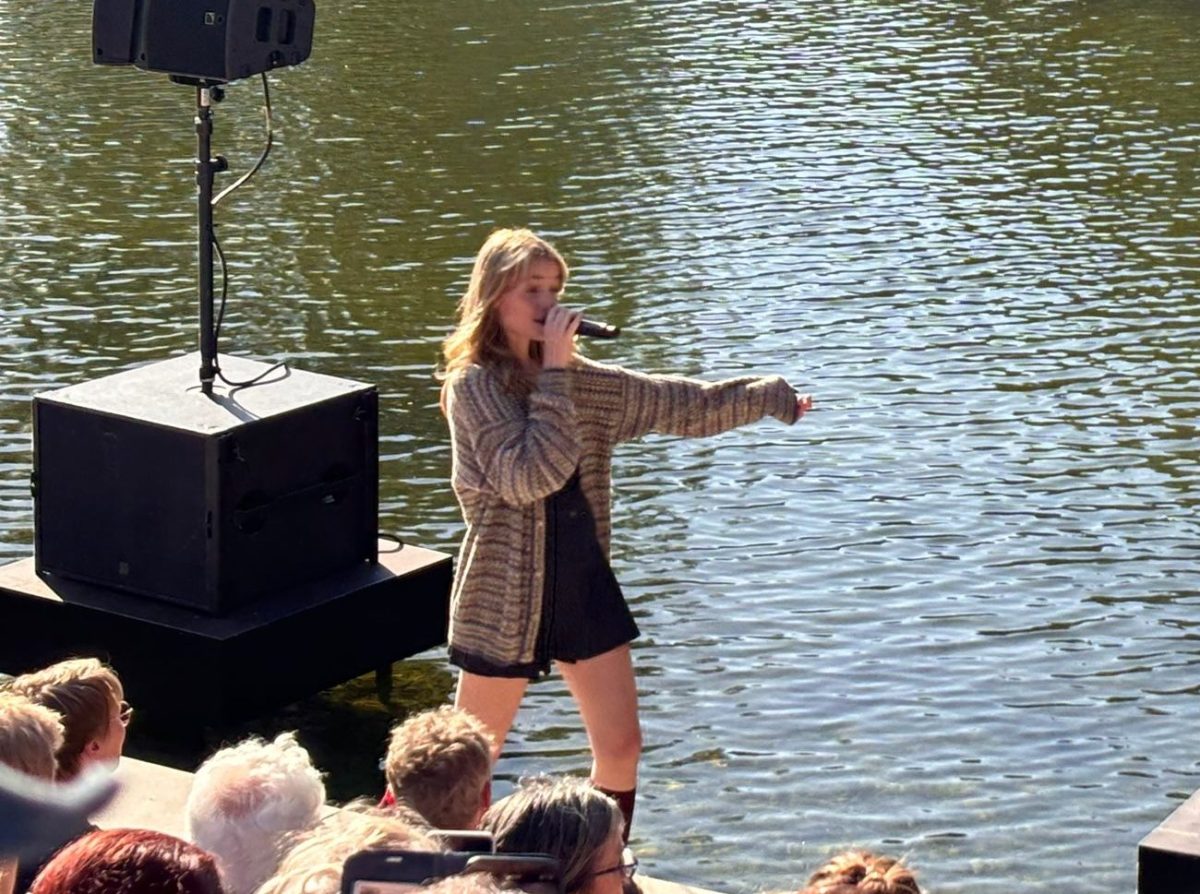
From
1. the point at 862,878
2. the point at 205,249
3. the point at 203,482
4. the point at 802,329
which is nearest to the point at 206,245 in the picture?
the point at 205,249

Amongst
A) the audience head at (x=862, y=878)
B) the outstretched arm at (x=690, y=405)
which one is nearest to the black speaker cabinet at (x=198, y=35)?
the outstretched arm at (x=690, y=405)

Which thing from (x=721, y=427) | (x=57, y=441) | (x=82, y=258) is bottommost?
(x=82, y=258)

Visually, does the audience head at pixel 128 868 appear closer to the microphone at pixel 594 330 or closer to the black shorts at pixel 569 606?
the black shorts at pixel 569 606

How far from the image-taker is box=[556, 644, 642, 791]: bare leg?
18.1 ft

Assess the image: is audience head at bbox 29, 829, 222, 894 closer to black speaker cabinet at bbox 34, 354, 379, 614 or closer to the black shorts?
the black shorts

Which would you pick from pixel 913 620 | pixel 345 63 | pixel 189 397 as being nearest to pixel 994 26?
pixel 345 63

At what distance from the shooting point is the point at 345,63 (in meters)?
20.7

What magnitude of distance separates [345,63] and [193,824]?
17.5m

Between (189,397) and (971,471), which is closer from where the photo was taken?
(189,397)

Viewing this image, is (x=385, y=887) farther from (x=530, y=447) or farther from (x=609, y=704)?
(x=609, y=704)

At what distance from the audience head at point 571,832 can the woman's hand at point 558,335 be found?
1841 millimetres

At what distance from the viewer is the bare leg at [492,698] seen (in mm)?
5512

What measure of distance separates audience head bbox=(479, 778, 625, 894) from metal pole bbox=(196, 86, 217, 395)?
11.1 ft

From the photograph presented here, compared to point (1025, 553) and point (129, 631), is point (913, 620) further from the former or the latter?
point (129, 631)
